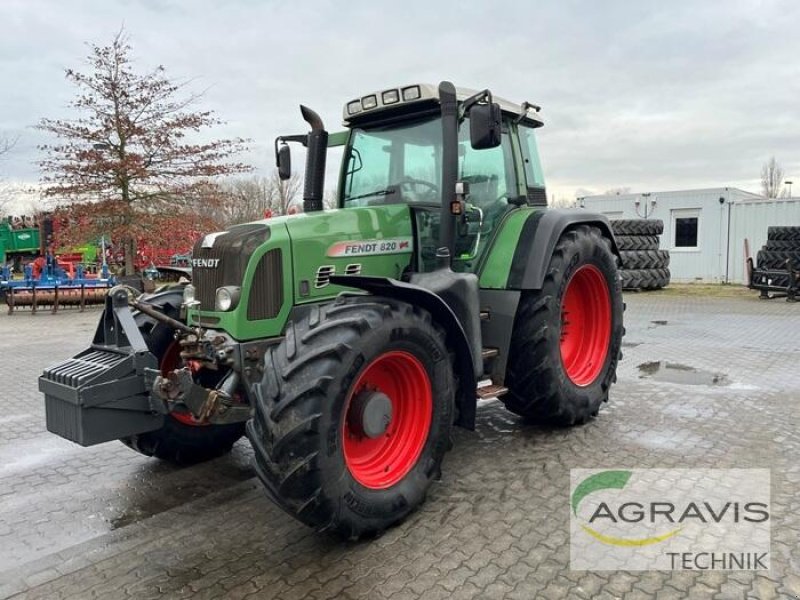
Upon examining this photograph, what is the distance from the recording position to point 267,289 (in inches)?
144

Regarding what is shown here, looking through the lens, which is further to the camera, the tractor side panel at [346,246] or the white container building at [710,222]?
the white container building at [710,222]

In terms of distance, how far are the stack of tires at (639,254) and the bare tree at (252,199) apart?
9.32 meters

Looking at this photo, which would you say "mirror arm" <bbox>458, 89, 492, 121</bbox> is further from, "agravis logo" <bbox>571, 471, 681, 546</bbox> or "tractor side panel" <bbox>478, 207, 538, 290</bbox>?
"agravis logo" <bbox>571, 471, 681, 546</bbox>

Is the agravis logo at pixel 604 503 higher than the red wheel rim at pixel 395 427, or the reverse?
the red wheel rim at pixel 395 427

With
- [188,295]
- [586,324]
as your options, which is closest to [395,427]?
[188,295]

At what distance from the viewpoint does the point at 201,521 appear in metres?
3.67

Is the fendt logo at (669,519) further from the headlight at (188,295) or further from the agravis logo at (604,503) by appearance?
the headlight at (188,295)

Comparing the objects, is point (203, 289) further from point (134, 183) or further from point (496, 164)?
point (134, 183)

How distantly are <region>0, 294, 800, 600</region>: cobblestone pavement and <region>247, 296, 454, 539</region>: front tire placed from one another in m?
0.26

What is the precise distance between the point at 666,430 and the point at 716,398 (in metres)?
1.33

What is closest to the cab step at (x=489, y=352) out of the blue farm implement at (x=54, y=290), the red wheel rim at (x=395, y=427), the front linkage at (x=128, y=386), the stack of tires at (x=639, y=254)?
the red wheel rim at (x=395, y=427)

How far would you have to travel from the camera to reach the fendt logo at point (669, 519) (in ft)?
10.1

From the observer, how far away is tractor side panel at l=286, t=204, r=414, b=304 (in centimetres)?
379

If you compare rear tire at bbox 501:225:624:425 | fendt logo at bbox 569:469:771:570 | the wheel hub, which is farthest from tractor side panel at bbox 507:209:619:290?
the wheel hub
